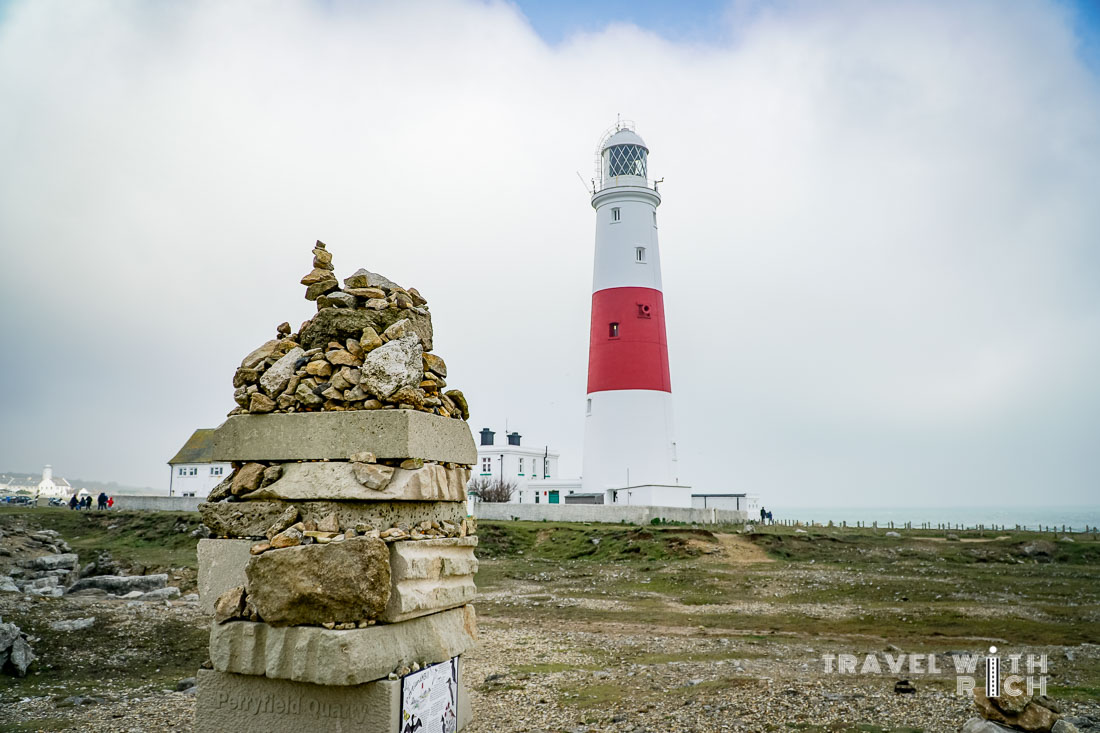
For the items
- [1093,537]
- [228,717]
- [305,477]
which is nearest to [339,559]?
[305,477]

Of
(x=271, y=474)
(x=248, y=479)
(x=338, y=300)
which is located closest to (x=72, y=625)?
(x=248, y=479)

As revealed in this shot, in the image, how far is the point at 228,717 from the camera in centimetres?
518

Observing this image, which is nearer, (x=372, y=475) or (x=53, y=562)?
(x=372, y=475)

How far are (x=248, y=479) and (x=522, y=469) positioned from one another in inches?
2216

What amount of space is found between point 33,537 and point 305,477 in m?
30.0

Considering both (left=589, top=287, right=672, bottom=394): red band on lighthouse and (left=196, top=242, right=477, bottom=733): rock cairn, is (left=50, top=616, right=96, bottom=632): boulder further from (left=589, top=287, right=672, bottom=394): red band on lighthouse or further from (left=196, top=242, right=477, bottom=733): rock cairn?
(left=589, top=287, right=672, bottom=394): red band on lighthouse

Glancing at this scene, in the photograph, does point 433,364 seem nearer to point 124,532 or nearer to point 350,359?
point 350,359

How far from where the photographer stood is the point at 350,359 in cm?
545

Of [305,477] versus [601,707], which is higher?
[305,477]

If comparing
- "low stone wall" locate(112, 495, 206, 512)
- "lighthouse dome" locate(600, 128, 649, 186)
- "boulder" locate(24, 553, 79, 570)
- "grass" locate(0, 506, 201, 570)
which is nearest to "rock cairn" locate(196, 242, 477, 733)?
"boulder" locate(24, 553, 79, 570)

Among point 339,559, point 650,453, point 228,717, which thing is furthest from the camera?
point 650,453

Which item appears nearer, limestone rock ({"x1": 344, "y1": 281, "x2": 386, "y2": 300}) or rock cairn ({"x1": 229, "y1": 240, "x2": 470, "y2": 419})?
rock cairn ({"x1": 229, "y1": 240, "x2": 470, "y2": 419})

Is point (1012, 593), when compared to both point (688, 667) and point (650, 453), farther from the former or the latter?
point (650, 453)

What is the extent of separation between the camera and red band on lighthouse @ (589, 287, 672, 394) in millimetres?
34875
